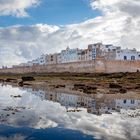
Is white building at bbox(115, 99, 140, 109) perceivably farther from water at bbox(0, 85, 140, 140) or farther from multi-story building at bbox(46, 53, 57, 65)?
multi-story building at bbox(46, 53, 57, 65)

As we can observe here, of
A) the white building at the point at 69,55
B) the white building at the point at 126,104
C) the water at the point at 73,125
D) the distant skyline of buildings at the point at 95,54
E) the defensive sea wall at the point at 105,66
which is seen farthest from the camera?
the white building at the point at 69,55

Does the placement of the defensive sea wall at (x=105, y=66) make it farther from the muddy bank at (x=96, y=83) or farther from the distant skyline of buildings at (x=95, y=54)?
the distant skyline of buildings at (x=95, y=54)

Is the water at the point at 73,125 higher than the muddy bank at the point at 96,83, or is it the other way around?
the muddy bank at the point at 96,83

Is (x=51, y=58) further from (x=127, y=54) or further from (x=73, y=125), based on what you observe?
(x=73, y=125)

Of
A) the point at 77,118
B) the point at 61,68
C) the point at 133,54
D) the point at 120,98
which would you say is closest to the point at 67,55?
the point at 133,54

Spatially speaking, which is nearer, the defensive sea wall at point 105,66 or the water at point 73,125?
the water at point 73,125

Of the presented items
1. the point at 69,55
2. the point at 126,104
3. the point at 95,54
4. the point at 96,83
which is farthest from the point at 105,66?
the point at 69,55

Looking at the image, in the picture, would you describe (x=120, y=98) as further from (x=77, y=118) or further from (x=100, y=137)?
(x=100, y=137)

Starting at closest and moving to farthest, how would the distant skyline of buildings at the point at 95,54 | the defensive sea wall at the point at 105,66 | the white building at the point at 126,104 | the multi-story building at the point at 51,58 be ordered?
the white building at the point at 126,104 → the defensive sea wall at the point at 105,66 → the distant skyline of buildings at the point at 95,54 → the multi-story building at the point at 51,58

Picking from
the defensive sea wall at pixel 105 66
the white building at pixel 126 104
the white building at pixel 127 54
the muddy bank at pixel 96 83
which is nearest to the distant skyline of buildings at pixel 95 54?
the white building at pixel 127 54

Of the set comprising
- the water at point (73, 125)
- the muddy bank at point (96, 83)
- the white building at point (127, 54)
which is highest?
the white building at point (127, 54)

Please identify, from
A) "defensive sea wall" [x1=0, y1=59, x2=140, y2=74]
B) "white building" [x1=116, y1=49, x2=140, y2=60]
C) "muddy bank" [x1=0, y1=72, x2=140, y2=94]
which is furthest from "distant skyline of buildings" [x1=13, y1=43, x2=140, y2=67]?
"muddy bank" [x1=0, y1=72, x2=140, y2=94]

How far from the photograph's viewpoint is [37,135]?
1152 cm

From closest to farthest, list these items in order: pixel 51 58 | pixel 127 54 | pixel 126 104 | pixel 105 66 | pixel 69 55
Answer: pixel 126 104 → pixel 105 66 → pixel 127 54 → pixel 69 55 → pixel 51 58
